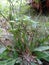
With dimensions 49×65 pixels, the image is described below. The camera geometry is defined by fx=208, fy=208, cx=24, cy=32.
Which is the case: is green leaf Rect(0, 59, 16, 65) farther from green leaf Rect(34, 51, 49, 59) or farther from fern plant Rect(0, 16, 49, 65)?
green leaf Rect(34, 51, 49, 59)

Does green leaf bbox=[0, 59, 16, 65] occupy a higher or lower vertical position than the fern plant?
lower

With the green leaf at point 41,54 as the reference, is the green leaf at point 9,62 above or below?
below

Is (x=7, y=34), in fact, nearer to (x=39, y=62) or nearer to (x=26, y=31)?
(x=26, y=31)

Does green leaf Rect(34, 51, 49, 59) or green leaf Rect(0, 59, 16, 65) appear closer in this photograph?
green leaf Rect(0, 59, 16, 65)

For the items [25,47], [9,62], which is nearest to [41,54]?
[25,47]

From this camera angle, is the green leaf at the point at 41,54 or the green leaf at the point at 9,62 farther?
the green leaf at the point at 41,54

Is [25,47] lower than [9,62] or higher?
higher

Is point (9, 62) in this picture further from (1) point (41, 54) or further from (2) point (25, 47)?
(1) point (41, 54)

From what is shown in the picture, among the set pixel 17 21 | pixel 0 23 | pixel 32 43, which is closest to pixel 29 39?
pixel 32 43

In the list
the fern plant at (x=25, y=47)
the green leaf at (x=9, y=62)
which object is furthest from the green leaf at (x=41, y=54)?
the green leaf at (x=9, y=62)

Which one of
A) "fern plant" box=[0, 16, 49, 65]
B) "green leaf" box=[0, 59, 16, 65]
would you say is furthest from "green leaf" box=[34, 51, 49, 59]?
"green leaf" box=[0, 59, 16, 65]

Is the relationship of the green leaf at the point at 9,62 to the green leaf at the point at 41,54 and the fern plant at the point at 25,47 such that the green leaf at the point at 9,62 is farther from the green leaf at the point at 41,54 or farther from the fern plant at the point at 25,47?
the green leaf at the point at 41,54
